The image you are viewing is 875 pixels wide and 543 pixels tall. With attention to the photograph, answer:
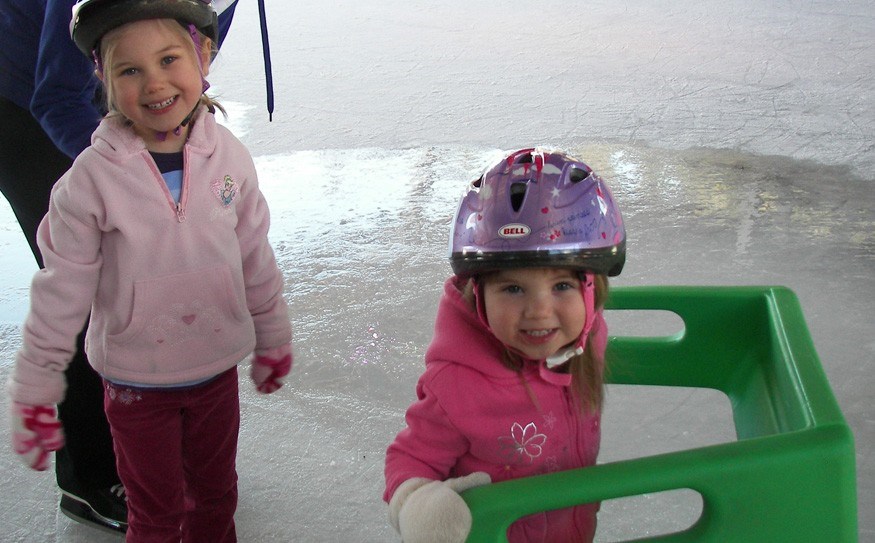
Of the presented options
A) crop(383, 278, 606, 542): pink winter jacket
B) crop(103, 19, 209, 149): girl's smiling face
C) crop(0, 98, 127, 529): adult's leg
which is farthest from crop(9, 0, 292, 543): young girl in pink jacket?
crop(383, 278, 606, 542): pink winter jacket

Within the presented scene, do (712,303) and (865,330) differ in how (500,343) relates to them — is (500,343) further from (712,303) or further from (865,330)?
(865,330)

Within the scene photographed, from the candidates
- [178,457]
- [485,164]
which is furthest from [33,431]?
[485,164]

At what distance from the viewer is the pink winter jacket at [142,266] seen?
52.3 inches

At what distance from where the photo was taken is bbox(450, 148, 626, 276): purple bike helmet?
1132 mm

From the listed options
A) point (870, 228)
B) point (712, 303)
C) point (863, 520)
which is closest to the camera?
point (712, 303)

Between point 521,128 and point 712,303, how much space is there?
2696 millimetres

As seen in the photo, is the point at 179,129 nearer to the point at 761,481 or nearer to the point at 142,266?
the point at 142,266

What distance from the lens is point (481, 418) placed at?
1165 mm

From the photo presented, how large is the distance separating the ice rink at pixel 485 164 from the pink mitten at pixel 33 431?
53 cm

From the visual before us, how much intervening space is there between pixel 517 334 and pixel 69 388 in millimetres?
969

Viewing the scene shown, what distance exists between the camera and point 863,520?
69.2 inches

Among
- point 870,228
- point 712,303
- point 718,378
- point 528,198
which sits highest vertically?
point 528,198

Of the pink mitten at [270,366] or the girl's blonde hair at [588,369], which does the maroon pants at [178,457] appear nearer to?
the pink mitten at [270,366]

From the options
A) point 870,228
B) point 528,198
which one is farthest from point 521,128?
point 528,198
